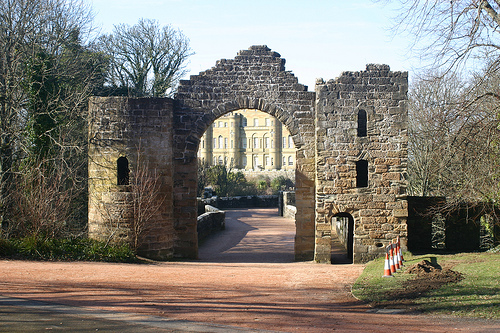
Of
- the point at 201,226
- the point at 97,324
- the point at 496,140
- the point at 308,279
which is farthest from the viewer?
the point at 201,226

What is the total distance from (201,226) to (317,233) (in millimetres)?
8473

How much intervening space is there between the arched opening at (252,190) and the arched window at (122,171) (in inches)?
149

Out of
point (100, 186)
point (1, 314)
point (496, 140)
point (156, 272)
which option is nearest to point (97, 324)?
point (1, 314)

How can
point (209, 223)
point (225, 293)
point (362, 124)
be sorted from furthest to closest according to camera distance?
point (209, 223), point (362, 124), point (225, 293)

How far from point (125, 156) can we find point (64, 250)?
10.2 feet

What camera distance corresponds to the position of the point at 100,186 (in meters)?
14.0

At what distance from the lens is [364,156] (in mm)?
14086

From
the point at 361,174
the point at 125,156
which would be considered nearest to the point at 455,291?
the point at 361,174

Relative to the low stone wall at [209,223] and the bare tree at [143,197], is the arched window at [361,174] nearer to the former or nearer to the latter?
the bare tree at [143,197]

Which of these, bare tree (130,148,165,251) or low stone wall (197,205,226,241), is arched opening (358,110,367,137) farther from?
low stone wall (197,205,226,241)

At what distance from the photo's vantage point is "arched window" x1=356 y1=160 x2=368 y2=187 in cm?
1452

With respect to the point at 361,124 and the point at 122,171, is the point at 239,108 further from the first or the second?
the point at 122,171

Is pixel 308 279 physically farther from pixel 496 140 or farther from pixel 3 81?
pixel 3 81

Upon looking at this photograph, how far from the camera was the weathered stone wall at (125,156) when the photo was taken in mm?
13812
